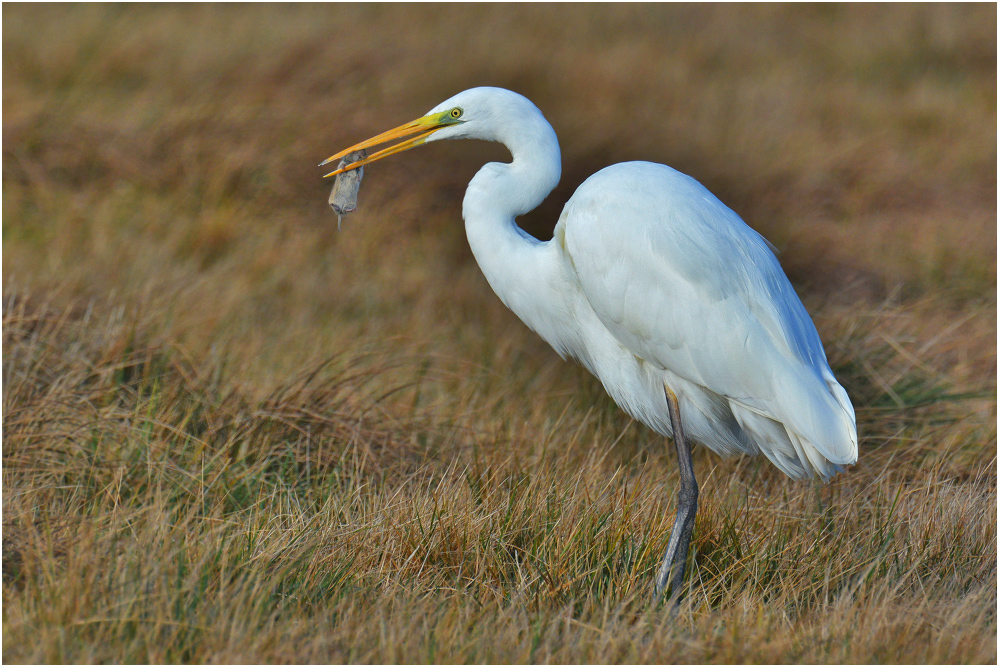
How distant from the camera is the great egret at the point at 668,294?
2.79 metres

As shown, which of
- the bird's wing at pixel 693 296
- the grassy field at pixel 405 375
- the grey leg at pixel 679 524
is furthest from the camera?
the bird's wing at pixel 693 296

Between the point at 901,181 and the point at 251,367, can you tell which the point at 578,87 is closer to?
the point at 901,181

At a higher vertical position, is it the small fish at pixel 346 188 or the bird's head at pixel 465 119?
the bird's head at pixel 465 119

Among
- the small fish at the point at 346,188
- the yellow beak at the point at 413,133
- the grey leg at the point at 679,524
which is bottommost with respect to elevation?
the grey leg at the point at 679,524

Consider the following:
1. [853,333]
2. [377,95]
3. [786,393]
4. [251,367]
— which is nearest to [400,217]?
[377,95]

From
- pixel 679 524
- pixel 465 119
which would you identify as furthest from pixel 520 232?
pixel 679 524

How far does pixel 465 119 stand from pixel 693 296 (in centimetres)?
90

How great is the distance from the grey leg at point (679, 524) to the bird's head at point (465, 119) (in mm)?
1005

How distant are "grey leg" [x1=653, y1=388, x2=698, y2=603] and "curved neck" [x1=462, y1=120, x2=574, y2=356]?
1.66ft

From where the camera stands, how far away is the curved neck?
9.56 feet

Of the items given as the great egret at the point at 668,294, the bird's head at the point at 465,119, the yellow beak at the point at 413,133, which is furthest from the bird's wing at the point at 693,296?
the yellow beak at the point at 413,133

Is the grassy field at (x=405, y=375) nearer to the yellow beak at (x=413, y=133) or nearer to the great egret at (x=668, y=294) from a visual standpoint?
the great egret at (x=668, y=294)

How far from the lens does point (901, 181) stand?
705 cm

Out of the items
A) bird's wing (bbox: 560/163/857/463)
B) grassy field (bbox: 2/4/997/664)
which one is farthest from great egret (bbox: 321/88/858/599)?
grassy field (bbox: 2/4/997/664)
